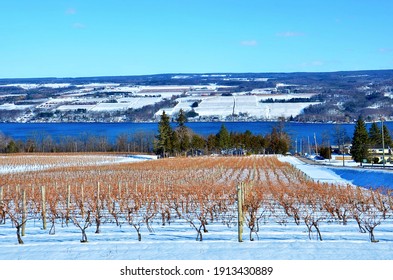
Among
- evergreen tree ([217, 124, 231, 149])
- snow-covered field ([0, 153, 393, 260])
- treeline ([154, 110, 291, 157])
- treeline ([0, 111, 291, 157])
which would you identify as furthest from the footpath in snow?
evergreen tree ([217, 124, 231, 149])

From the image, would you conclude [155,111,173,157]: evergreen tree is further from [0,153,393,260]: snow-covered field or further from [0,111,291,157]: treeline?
[0,153,393,260]: snow-covered field

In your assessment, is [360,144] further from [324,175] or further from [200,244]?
[200,244]

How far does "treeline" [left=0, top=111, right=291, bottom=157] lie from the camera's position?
75.6 m

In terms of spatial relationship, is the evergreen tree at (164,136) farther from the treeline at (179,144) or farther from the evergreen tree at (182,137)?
the evergreen tree at (182,137)

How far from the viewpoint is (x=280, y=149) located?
310 ft

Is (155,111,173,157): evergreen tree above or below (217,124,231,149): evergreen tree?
above

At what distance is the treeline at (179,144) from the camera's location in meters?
75.6

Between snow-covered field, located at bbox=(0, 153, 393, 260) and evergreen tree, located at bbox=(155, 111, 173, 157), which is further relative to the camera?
evergreen tree, located at bbox=(155, 111, 173, 157)

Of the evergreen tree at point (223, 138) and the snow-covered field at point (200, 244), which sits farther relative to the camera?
the evergreen tree at point (223, 138)

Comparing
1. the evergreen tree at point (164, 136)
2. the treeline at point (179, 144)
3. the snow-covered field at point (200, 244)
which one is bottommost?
the treeline at point (179, 144)

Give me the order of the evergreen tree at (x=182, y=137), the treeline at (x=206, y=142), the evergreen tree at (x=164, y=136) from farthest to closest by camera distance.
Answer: the evergreen tree at (x=182, y=137) < the treeline at (x=206, y=142) < the evergreen tree at (x=164, y=136)

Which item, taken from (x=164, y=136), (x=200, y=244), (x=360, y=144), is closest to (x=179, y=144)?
(x=164, y=136)

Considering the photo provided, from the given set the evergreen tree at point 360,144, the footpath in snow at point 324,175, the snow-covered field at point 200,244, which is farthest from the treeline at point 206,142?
the snow-covered field at point 200,244

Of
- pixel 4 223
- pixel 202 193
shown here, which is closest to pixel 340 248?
pixel 202 193
